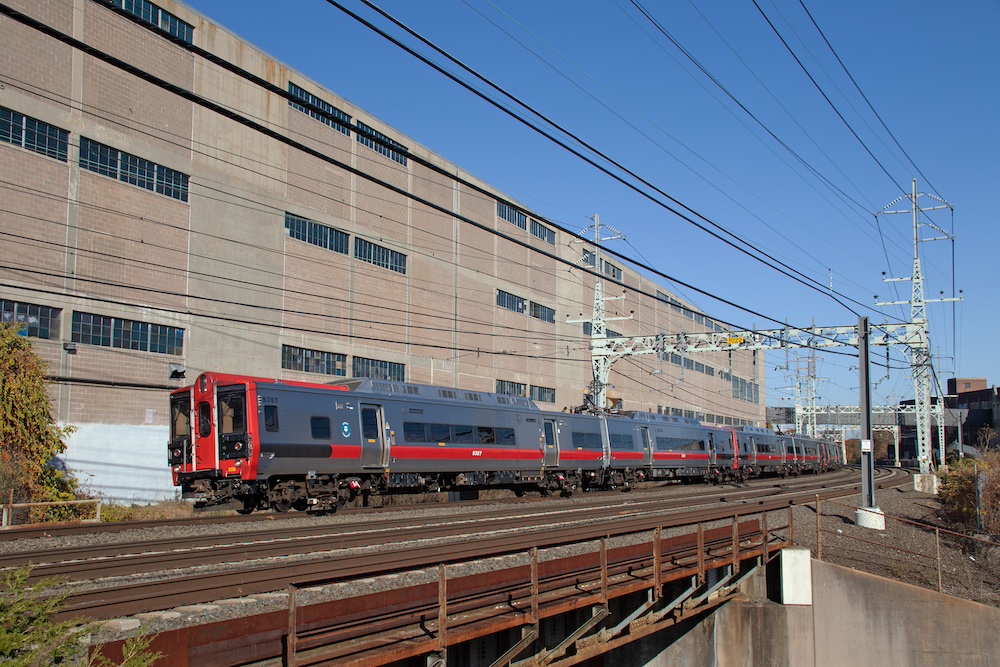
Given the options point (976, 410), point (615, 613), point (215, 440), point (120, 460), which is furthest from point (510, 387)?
point (976, 410)

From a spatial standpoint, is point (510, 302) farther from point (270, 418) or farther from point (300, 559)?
point (300, 559)

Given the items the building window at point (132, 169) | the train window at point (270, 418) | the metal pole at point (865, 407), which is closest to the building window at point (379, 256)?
the building window at point (132, 169)

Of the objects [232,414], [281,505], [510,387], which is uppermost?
[510,387]

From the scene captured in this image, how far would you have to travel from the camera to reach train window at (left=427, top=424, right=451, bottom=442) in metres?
24.0

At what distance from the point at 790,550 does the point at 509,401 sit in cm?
1180

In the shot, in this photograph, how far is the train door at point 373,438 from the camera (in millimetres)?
21688

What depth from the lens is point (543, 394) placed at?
55.2 meters

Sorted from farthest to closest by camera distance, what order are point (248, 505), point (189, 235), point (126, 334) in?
point (189, 235)
point (126, 334)
point (248, 505)

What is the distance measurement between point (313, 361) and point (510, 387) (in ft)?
56.1

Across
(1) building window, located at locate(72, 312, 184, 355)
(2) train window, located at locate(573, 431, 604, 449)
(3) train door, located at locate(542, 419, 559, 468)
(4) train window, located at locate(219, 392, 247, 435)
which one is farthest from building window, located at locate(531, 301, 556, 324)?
(4) train window, located at locate(219, 392, 247, 435)

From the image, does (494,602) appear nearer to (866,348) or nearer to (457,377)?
(866,348)

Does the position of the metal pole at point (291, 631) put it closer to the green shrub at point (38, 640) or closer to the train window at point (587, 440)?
the green shrub at point (38, 640)

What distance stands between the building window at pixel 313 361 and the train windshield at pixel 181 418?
1436 cm

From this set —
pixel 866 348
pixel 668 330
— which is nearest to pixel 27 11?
pixel 866 348
